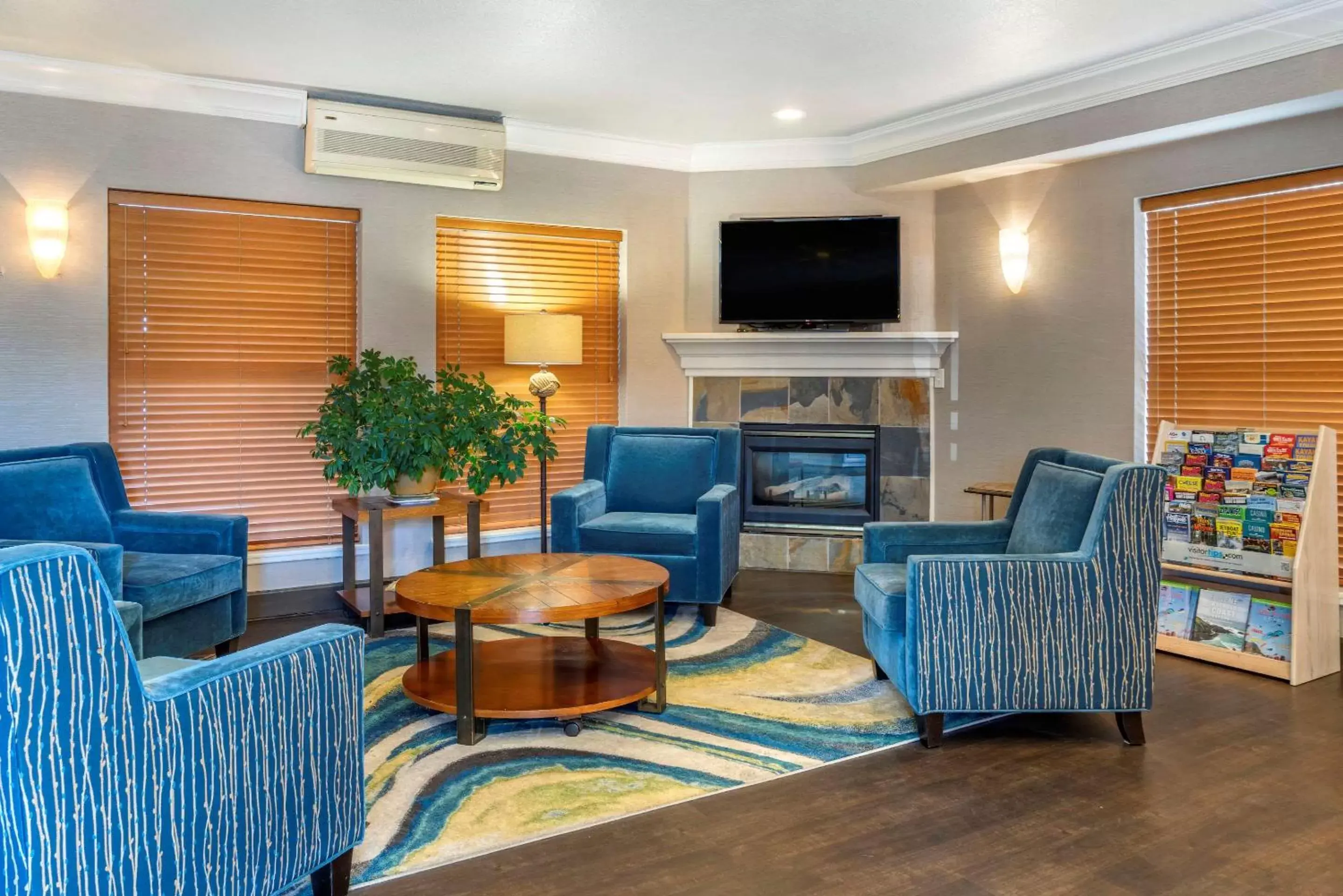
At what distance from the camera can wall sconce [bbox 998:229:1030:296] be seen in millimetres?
5312

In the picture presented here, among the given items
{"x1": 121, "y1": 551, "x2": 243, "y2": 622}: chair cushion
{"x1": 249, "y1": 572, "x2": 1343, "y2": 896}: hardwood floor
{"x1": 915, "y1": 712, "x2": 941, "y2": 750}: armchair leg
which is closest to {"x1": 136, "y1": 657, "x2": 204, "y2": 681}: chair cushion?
{"x1": 249, "y1": 572, "x2": 1343, "y2": 896}: hardwood floor

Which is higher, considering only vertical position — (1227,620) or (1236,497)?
(1236,497)

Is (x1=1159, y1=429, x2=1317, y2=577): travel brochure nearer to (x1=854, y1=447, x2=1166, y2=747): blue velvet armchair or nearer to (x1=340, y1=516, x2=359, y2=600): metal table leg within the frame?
(x1=854, y1=447, x2=1166, y2=747): blue velvet armchair

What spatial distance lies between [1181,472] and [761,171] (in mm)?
3069

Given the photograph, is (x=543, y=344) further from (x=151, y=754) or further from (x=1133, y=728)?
(x=151, y=754)

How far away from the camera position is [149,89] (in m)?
4.65

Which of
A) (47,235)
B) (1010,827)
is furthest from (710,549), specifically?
(47,235)

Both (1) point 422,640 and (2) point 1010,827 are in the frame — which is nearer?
(2) point 1010,827

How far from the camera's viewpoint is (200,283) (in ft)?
16.1

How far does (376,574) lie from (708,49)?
2771mm

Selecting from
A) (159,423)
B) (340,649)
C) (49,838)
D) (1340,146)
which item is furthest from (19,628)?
(1340,146)

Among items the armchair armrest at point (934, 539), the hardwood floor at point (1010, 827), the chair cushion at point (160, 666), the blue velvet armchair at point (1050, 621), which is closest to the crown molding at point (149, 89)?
the chair cushion at point (160, 666)

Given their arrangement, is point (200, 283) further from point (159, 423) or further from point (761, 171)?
point (761, 171)

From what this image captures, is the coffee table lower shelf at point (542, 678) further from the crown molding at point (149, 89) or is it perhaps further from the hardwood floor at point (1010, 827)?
the crown molding at point (149, 89)
